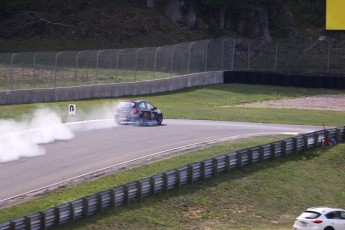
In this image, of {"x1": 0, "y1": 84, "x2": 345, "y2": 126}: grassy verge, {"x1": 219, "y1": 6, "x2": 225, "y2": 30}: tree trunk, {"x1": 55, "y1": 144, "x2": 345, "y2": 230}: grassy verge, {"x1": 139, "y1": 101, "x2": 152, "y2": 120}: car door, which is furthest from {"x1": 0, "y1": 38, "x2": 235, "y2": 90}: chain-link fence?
{"x1": 55, "y1": 144, "x2": 345, "y2": 230}: grassy verge

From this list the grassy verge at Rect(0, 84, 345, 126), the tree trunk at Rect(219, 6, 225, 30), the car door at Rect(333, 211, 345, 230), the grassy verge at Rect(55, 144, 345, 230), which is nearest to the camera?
the car door at Rect(333, 211, 345, 230)

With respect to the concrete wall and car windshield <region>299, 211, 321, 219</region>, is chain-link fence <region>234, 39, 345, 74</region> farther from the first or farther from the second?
car windshield <region>299, 211, 321, 219</region>

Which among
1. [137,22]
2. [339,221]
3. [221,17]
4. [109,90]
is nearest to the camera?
[339,221]

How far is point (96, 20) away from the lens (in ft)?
235

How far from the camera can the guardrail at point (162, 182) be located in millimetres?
23522

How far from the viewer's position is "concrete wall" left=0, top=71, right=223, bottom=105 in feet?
148

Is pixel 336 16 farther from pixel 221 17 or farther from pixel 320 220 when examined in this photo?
pixel 320 220

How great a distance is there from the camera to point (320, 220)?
25.8m

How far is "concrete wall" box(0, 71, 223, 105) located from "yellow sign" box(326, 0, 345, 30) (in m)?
10.3

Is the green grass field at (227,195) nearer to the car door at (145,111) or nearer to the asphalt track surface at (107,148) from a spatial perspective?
the asphalt track surface at (107,148)

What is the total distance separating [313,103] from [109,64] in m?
13.7

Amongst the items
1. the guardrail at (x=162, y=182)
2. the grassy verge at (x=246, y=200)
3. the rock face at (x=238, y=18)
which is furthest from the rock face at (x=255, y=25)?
the grassy verge at (x=246, y=200)

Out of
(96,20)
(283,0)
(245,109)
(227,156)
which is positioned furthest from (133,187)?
→ (283,0)

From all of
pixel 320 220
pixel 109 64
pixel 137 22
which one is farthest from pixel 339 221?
pixel 137 22
